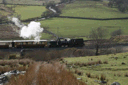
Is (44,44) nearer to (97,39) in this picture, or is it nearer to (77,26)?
(97,39)

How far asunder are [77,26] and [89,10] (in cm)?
3317

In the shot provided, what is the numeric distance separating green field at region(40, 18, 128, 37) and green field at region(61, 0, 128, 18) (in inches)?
418

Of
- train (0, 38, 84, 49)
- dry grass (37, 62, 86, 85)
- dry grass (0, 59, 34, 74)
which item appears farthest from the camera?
train (0, 38, 84, 49)

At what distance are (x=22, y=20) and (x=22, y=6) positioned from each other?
2870 cm

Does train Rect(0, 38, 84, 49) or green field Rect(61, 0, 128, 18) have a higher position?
train Rect(0, 38, 84, 49)

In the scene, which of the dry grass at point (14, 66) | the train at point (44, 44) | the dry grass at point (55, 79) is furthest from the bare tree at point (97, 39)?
the dry grass at point (55, 79)

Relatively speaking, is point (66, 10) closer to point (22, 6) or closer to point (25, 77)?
point (22, 6)

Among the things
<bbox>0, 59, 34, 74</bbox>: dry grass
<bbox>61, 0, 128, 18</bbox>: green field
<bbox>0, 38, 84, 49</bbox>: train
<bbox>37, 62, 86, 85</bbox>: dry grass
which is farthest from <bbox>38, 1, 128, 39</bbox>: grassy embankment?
<bbox>37, 62, 86, 85</bbox>: dry grass

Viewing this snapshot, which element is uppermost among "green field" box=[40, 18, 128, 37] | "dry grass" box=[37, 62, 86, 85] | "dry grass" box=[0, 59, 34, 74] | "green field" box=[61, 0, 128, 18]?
"dry grass" box=[37, 62, 86, 85]

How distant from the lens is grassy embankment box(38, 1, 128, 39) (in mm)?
80750

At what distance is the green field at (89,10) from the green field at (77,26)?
34.9 feet

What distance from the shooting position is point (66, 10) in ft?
396

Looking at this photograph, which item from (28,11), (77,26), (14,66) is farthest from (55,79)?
(28,11)

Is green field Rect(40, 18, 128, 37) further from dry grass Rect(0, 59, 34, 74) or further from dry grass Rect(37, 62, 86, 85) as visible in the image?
dry grass Rect(37, 62, 86, 85)
